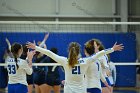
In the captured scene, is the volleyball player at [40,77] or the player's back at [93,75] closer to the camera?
the player's back at [93,75]

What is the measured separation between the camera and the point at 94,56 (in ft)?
19.1

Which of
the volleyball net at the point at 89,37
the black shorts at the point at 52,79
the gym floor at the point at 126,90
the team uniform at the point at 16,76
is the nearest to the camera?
the team uniform at the point at 16,76

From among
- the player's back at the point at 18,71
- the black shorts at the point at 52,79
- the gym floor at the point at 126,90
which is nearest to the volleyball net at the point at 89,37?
the gym floor at the point at 126,90

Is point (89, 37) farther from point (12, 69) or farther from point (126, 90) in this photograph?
point (12, 69)

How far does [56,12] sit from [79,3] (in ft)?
3.84

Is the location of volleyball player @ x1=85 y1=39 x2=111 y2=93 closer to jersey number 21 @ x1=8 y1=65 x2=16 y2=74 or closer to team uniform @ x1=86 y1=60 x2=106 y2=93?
team uniform @ x1=86 y1=60 x2=106 y2=93

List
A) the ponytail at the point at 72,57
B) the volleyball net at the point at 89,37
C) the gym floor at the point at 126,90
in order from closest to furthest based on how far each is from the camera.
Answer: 1. the ponytail at the point at 72,57
2. the gym floor at the point at 126,90
3. the volleyball net at the point at 89,37

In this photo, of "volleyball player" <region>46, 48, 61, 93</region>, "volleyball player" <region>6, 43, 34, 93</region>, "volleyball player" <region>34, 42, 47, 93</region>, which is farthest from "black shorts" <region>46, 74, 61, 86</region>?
"volleyball player" <region>6, 43, 34, 93</region>

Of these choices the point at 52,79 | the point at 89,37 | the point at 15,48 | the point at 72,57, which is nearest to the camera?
the point at 72,57

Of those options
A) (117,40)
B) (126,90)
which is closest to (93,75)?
(126,90)

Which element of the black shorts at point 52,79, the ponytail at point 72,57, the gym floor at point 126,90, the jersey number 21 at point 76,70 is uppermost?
the ponytail at point 72,57

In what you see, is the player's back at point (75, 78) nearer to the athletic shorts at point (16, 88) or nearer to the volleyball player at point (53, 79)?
the athletic shorts at point (16, 88)

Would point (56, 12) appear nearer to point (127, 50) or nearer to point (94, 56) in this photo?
point (127, 50)

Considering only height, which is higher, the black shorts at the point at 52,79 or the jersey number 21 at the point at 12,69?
the jersey number 21 at the point at 12,69
